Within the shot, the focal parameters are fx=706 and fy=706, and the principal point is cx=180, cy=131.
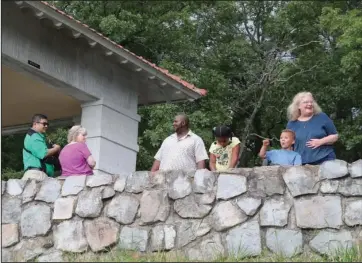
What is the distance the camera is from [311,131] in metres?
7.15

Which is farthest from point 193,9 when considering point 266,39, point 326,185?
point 326,185

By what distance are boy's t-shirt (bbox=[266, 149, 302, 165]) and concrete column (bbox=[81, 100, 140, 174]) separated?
3893mm

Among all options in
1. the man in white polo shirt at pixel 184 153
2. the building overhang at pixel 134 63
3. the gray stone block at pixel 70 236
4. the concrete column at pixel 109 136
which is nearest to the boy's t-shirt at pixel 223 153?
the man in white polo shirt at pixel 184 153

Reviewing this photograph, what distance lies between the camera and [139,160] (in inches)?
687

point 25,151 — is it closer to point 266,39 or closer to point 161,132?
point 161,132

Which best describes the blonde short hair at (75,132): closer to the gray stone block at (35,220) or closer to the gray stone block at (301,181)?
the gray stone block at (35,220)

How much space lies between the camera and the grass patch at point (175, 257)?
20.1 feet

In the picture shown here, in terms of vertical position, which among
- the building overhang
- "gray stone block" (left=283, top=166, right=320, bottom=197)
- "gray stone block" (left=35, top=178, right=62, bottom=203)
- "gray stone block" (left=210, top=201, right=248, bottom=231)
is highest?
the building overhang

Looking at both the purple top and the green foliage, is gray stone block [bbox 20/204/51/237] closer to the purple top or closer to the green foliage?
the purple top

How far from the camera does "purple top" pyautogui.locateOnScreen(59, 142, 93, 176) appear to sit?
24.9 feet

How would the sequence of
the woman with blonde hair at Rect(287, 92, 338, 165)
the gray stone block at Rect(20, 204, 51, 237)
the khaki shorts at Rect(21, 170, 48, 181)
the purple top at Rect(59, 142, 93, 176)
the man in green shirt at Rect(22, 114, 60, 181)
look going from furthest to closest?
1. the man in green shirt at Rect(22, 114, 60, 181)
2. the khaki shorts at Rect(21, 170, 48, 181)
3. the purple top at Rect(59, 142, 93, 176)
4. the gray stone block at Rect(20, 204, 51, 237)
5. the woman with blonde hair at Rect(287, 92, 338, 165)

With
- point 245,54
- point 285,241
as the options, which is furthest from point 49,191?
point 245,54

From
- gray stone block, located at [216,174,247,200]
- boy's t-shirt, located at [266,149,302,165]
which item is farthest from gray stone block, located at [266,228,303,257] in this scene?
boy's t-shirt, located at [266,149,302,165]

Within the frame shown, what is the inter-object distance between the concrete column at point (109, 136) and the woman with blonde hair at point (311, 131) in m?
4.01
